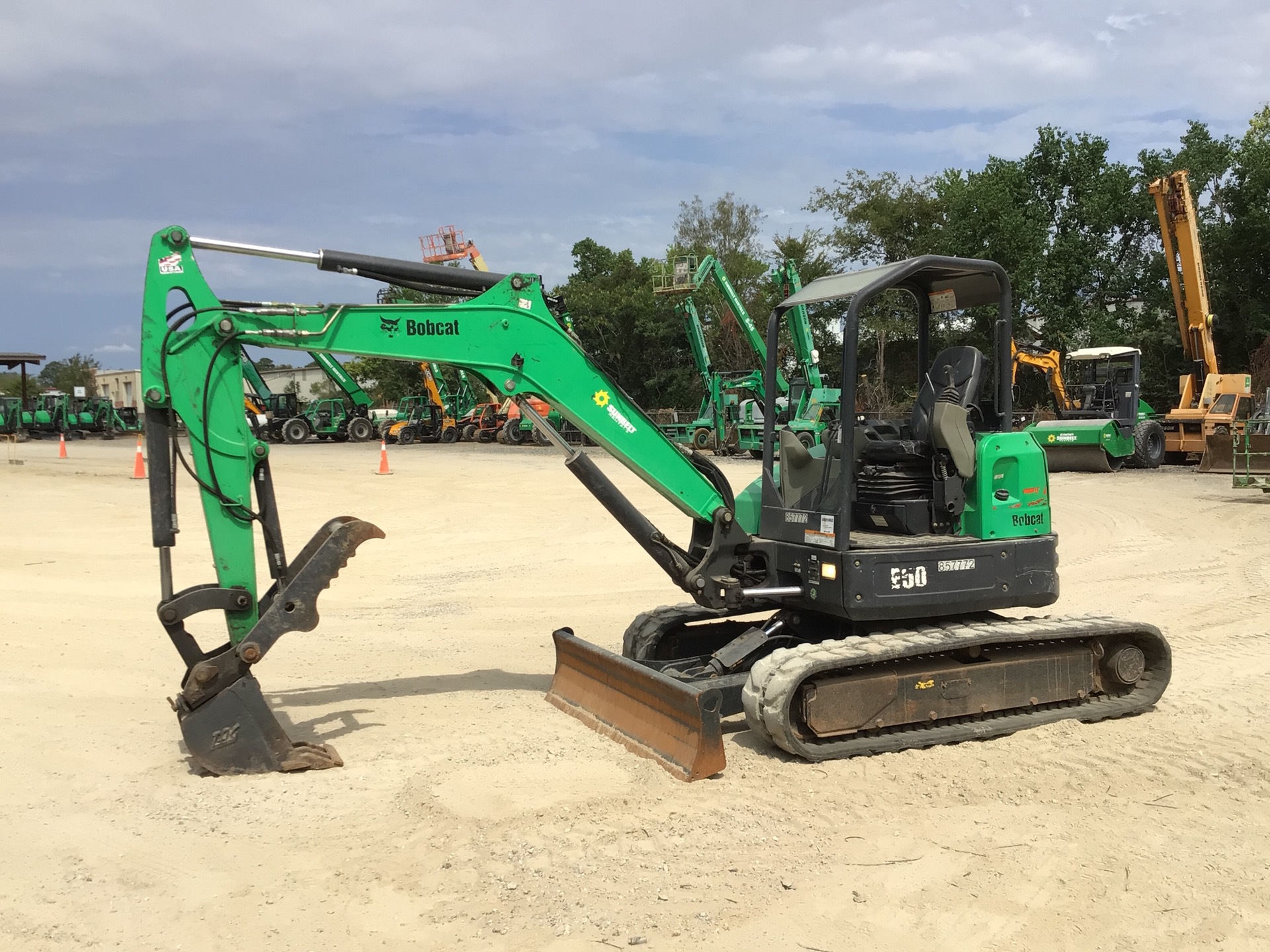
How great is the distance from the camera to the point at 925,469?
6809 millimetres

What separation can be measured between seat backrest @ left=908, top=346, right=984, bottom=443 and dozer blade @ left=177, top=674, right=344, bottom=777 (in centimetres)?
413

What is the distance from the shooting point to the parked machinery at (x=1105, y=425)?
81.4 ft

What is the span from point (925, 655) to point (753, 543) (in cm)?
126

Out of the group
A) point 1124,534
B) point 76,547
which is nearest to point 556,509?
point 76,547

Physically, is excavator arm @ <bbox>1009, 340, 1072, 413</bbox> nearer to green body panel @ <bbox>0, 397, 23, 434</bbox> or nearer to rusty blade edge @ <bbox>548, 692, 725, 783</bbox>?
rusty blade edge @ <bbox>548, 692, 725, 783</bbox>

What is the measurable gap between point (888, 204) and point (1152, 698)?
40.2 metres

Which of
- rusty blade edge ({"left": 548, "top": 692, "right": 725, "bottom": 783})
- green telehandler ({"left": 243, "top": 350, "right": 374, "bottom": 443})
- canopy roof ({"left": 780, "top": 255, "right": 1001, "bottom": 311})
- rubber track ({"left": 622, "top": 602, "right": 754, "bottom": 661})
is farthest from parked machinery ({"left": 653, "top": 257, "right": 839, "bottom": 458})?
rusty blade edge ({"left": 548, "top": 692, "right": 725, "bottom": 783})

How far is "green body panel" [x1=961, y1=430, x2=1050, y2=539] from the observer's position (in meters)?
6.70

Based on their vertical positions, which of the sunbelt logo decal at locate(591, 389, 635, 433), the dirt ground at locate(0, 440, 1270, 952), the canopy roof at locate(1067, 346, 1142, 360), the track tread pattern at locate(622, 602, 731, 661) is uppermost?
the canopy roof at locate(1067, 346, 1142, 360)

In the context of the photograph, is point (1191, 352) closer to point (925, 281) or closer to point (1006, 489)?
point (925, 281)

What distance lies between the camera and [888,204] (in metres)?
44.5

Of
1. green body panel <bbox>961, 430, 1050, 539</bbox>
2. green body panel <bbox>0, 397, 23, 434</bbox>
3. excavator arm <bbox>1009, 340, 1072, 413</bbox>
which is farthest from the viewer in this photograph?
green body panel <bbox>0, 397, 23, 434</bbox>

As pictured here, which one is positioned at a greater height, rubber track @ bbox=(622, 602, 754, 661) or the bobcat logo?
rubber track @ bbox=(622, 602, 754, 661)

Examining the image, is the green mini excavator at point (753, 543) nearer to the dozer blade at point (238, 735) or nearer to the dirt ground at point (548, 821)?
the dozer blade at point (238, 735)
